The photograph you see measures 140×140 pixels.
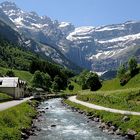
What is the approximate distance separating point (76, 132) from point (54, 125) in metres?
8.31

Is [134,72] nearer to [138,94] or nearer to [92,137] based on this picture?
[138,94]

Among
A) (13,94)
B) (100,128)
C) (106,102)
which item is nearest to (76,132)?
(100,128)

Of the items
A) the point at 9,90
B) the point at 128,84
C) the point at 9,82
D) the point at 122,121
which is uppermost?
the point at 9,82

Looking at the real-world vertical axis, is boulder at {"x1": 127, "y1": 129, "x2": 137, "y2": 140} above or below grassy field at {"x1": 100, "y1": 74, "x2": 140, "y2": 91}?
below

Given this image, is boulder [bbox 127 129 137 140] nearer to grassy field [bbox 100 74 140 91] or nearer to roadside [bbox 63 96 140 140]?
roadside [bbox 63 96 140 140]

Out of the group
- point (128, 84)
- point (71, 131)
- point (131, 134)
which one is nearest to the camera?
point (131, 134)

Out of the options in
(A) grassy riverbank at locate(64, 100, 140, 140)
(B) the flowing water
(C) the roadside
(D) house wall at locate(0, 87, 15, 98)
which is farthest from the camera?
(D) house wall at locate(0, 87, 15, 98)

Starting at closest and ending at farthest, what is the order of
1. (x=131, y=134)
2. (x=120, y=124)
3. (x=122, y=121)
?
1. (x=131, y=134)
2. (x=120, y=124)
3. (x=122, y=121)

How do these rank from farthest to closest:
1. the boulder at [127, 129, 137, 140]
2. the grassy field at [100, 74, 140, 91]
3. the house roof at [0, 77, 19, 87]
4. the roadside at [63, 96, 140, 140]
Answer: the grassy field at [100, 74, 140, 91]
the house roof at [0, 77, 19, 87]
the roadside at [63, 96, 140, 140]
the boulder at [127, 129, 137, 140]

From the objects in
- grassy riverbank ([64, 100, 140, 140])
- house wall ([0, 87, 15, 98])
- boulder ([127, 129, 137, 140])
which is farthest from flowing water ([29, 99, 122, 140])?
house wall ([0, 87, 15, 98])

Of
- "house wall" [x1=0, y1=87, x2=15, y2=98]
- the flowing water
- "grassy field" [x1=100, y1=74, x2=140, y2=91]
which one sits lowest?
the flowing water

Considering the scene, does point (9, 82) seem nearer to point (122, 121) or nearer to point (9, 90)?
point (9, 90)

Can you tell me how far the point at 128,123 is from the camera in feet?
200

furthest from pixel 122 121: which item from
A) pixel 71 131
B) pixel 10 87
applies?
pixel 10 87
